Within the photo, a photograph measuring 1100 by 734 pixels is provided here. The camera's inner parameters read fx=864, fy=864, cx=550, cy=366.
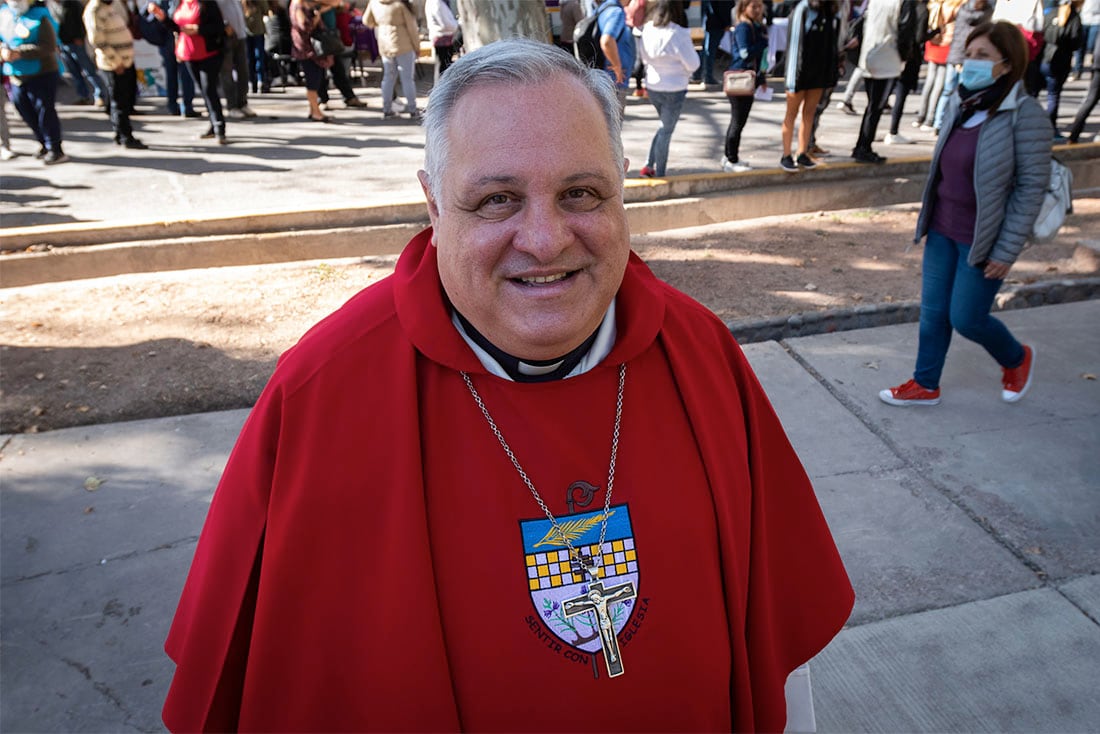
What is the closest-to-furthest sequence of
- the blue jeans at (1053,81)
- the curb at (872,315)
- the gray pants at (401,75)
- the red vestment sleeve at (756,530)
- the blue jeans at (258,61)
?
the red vestment sleeve at (756,530), the curb at (872,315), the blue jeans at (1053,81), the gray pants at (401,75), the blue jeans at (258,61)

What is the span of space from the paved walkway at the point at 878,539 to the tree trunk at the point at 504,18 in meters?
2.46

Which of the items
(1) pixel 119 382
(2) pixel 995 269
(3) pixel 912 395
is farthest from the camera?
(1) pixel 119 382

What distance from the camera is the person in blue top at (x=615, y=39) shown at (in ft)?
31.7

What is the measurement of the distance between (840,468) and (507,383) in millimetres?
3137

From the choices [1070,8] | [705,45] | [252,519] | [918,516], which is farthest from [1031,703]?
[705,45]

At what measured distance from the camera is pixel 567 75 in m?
1.61

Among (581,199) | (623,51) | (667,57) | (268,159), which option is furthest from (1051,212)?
(268,159)

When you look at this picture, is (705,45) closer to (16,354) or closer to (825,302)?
(825,302)

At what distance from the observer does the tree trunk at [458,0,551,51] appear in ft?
15.8

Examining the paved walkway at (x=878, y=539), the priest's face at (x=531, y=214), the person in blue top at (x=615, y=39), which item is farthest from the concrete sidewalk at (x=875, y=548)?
the person in blue top at (x=615, y=39)

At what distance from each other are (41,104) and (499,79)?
1047cm

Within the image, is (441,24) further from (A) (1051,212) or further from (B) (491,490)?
(B) (491,490)

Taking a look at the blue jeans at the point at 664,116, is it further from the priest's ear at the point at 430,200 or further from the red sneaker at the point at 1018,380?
the priest's ear at the point at 430,200

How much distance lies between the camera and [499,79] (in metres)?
1.56
